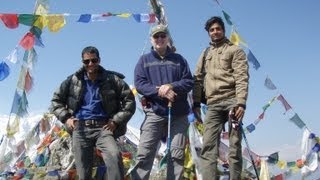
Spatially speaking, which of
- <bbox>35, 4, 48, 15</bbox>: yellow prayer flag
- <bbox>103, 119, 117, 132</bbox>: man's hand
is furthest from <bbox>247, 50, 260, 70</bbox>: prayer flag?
<bbox>103, 119, 117, 132</bbox>: man's hand

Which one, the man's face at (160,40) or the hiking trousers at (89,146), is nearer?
the hiking trousers at (89,146)

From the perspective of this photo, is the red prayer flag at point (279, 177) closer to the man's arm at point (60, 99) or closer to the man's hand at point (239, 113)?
the man's hand at point (239, 113)

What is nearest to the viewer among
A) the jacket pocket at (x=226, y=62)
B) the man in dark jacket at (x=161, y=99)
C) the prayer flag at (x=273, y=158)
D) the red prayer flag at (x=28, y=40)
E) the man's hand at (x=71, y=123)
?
the man in dark jacket at (x=161, y=99)

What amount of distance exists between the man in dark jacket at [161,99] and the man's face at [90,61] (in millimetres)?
657

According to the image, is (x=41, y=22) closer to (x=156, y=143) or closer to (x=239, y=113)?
(x=156, y=143)

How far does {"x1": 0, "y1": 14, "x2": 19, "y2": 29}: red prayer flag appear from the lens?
9.54 metres

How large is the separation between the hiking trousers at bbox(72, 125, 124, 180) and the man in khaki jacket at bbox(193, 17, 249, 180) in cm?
138

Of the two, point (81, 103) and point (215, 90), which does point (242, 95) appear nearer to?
point (215, 90)

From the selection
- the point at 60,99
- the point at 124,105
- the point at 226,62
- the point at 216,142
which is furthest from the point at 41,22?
the point at 216,142

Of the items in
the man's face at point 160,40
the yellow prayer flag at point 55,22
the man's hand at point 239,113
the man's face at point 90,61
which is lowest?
the man's hand at point 239,113

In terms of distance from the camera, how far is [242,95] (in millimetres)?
6340

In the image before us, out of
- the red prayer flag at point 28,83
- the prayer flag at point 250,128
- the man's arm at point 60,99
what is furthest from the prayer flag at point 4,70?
the prayer flag at point 250,128

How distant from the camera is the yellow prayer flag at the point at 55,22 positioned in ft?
32.9

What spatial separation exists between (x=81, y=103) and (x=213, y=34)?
7.73ft
